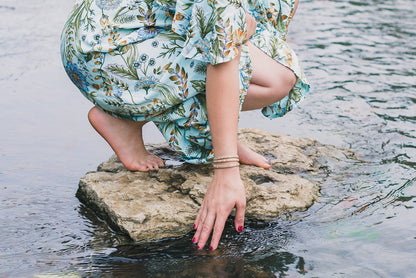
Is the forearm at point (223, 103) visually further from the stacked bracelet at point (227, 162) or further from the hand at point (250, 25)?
the hand at point (250, 25)

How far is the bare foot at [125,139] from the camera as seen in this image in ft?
8.14

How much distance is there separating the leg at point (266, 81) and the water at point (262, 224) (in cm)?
53

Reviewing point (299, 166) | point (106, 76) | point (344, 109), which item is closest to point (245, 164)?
point (299, 166)

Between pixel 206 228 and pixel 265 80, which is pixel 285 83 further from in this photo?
pixel 206 228

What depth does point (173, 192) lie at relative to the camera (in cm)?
240

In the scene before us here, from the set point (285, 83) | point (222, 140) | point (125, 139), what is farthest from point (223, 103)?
point (125, 139)

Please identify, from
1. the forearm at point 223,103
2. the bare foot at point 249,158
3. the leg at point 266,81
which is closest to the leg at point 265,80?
the leg at point 266,81

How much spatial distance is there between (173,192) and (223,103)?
0.59 m

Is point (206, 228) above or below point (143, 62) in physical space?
below

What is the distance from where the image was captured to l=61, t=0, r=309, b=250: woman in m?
1.99

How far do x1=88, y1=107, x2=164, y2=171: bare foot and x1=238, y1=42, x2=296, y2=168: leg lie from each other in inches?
20.2

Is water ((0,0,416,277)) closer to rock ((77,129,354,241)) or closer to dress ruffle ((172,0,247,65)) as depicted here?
rock ((77,129,354,241))

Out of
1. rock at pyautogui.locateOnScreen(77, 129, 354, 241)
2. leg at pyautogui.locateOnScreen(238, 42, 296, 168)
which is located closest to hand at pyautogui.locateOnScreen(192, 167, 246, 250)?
rock at pyautogui.locateOnScreen(77, 129, 354, 241)

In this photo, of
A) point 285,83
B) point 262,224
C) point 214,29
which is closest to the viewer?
point 214,29
